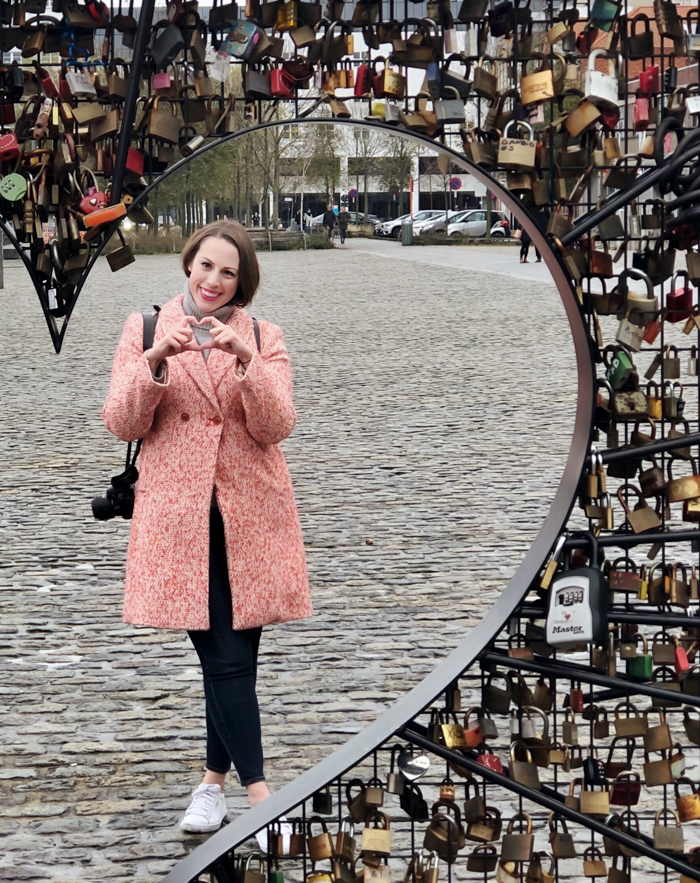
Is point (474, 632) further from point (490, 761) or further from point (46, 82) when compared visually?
point (46, 82)

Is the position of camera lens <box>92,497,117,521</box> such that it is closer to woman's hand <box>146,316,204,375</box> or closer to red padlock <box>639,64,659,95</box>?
woman's hand <box>146,316,204,375</box>

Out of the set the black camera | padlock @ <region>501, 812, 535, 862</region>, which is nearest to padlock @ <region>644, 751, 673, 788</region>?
padlock @ <region>501, 812, 535, 862</region>

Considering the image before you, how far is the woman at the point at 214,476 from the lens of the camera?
131 inches

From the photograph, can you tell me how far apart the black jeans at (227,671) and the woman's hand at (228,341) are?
1.48ft

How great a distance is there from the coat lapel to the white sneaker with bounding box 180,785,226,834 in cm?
113

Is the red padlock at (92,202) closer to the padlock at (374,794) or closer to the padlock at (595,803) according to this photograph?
the padlock at (374,794)

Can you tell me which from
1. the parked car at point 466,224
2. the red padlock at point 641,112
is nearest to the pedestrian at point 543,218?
the red padlock at point 641,112

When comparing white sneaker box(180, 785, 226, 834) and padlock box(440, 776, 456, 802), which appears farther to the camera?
white sneaker box(180, 785, 226, 834)

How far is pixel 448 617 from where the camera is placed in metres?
5.50

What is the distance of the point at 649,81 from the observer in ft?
8.78

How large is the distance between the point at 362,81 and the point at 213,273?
80cm

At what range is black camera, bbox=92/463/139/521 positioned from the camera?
366 centimetres

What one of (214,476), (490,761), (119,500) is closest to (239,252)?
(214,476)

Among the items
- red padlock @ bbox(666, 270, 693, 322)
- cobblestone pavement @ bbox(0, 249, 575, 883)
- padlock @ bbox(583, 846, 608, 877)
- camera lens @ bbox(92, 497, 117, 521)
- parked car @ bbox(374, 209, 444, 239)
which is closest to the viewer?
red padlock @ bbox(666, 270, 693, 322)
